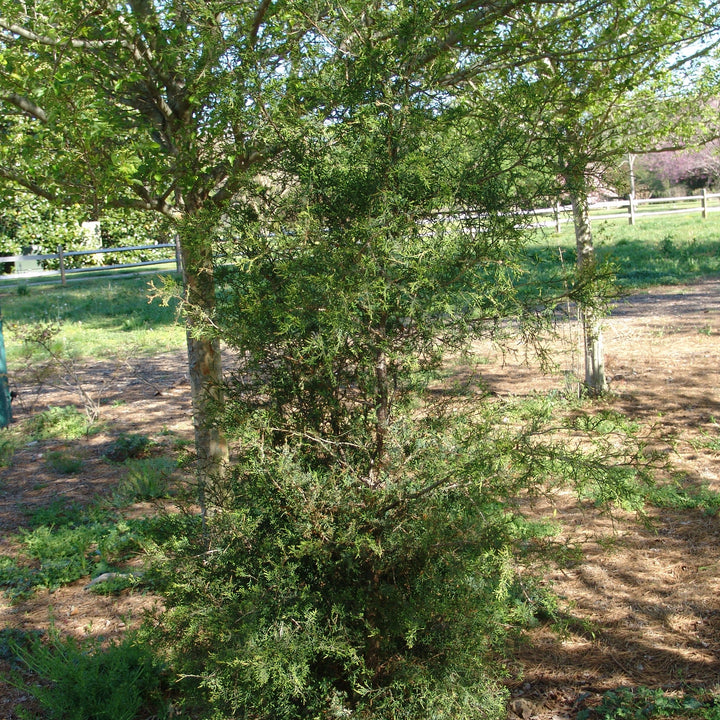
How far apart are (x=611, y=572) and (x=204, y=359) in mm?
2897

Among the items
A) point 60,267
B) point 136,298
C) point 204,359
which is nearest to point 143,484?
point 204,359

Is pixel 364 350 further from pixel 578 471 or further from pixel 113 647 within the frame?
pixel 113 647

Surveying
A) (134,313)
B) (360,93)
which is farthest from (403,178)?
(134,313)

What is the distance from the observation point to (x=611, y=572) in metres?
4.66

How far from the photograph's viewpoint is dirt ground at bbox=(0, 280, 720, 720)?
11.9 ft

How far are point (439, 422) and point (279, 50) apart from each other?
207cm

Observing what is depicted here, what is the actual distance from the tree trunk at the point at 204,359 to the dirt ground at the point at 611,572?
28.4 inches

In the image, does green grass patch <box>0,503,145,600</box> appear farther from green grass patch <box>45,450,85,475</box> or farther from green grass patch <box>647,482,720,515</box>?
green grass patch <box>647,482,720,515</box>

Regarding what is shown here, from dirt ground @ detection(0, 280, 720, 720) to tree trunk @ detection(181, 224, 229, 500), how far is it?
72 cm

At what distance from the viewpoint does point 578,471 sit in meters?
2.66

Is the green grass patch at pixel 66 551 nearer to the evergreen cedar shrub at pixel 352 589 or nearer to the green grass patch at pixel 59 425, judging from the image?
the evergreen cedar shrub at pixel 352 589

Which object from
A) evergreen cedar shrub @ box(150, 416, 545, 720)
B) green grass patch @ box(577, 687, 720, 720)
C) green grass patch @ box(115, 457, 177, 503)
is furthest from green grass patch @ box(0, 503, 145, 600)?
green grass patch @ box(577, 687, 720, 720)

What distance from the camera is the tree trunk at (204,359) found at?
2.97 metres

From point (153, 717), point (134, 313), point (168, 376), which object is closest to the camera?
point (153, 717)
